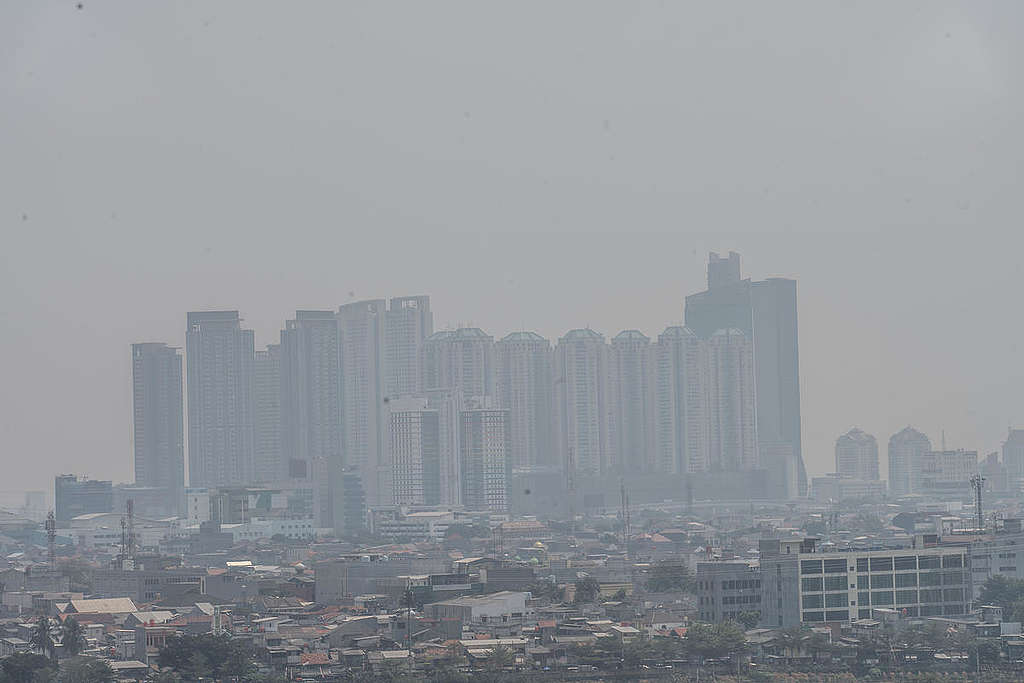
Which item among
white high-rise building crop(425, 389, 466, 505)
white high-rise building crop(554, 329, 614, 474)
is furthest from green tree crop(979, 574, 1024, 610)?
white high-rise building crop(554, 329, 614, 474)

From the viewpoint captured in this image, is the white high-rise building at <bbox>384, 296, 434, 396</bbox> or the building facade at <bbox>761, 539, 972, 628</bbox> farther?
the white high-rise building at <bbox>384, 296, 434, 396</bbox>

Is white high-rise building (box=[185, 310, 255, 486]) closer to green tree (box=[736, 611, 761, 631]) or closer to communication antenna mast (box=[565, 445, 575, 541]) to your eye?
communication antenna mast (box=[565, 445, 575, 541])

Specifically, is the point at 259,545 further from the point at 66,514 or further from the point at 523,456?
the point at 523,456

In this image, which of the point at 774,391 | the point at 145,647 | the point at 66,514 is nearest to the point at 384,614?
the point at 145,647

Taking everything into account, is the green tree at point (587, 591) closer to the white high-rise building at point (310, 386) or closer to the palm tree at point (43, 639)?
the palm tree at point (43, 639)

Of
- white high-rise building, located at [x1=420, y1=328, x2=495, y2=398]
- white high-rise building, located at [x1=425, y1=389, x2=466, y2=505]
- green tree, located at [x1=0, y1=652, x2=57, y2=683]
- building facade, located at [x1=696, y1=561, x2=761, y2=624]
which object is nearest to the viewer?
green tree, located at [x1=0, y1=652, x2=57, y2=683]

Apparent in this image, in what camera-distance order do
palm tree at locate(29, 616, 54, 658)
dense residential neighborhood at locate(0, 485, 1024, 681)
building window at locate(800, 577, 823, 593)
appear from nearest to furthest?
dense residential neighborhood at locate(0, 485, 1024, 681) < palm tree at locate(29, 616, 54, 658) < building window at locate(800, 577, 823, 593)
